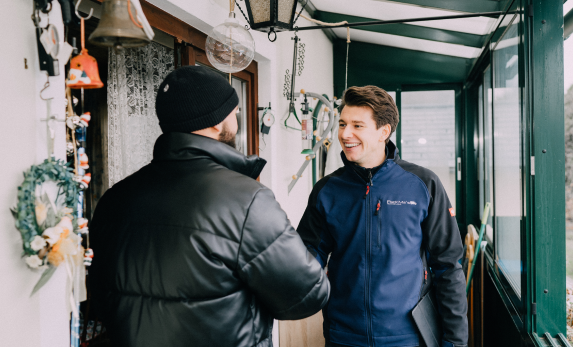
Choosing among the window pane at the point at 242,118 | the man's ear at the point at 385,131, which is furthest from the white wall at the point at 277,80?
the man's ear at the point at 385,131

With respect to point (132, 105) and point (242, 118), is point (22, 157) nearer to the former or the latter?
point (132, 105)

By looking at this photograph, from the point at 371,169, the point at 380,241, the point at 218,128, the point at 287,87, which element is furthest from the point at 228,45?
the point at 287,87

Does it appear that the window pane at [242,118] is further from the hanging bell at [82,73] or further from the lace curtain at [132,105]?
the hanging bell at [82,73]

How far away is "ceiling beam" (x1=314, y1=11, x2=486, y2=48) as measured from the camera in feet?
13.6

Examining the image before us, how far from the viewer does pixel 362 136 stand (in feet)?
5.11

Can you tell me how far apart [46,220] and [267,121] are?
1.89 meters

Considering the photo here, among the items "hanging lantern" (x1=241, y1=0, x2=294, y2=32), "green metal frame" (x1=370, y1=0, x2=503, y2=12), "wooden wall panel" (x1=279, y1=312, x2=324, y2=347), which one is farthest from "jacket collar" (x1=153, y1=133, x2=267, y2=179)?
Result: "green metal frame" (x1=370, y1=0, x2=503, y2=12)

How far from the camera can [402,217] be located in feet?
4.84

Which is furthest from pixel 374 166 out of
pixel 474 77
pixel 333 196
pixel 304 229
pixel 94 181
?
pixel 474 77

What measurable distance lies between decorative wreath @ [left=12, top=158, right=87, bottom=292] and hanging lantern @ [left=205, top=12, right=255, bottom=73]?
3.27 ft

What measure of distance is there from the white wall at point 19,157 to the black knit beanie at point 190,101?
0.37 m

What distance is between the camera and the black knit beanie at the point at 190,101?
102 centimetres

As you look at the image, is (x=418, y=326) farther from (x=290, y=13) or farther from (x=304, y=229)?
(x=290, y=13)

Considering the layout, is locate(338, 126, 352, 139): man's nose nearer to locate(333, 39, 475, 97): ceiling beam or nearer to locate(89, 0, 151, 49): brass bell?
locate(89, 0, 151, 49): brass bell
